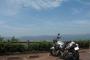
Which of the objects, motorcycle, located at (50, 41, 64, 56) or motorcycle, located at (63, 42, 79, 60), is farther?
motorcycle, located at (50, 41, 64, 56)

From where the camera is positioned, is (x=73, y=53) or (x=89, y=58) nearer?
(x=73, y=53)

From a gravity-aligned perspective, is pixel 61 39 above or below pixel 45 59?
above

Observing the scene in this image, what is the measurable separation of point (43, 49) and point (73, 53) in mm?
6560

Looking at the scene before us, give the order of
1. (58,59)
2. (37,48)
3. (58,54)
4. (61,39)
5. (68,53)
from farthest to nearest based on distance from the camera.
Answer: (37,48), (61,39), (58,54), (58,59), (68,53)

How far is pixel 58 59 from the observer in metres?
15.6

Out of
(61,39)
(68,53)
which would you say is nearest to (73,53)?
(68,53)

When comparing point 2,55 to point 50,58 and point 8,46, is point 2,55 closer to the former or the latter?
point 8,46

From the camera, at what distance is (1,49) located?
18.5m

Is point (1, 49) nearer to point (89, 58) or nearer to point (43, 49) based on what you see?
point (43, 49)

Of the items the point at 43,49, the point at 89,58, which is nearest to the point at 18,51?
the point at 43,49

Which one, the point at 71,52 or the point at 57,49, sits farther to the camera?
the point at 57,49

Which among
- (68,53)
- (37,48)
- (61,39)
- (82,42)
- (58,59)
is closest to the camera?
(68,53)

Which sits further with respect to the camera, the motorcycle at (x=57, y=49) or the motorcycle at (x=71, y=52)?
the motorcycle at (x=57, y=49)

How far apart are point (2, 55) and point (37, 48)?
133 inches
